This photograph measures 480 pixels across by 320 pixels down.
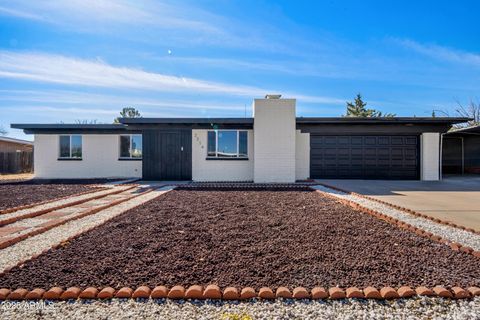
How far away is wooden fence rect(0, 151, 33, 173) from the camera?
→ 17.7 metres

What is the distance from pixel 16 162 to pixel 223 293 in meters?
22.1

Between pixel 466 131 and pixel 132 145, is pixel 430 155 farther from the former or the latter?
pixel 132 145

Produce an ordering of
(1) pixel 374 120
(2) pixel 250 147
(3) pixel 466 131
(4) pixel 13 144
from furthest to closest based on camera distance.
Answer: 1. (4) pixel 13 144
2. (3) pixel 466 131
3. (2) pixel 250 147
4. (1) pixel 374 120

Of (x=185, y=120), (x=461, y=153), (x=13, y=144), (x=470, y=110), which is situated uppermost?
(x=470, y=110)

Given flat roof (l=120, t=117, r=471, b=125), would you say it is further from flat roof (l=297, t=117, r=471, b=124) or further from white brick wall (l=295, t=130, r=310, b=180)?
white brick wall (l=295, t=130, r=310, b=180)

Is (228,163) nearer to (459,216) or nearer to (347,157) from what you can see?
(347,157)

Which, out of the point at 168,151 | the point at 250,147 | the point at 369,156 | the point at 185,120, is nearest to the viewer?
the point at 185,120

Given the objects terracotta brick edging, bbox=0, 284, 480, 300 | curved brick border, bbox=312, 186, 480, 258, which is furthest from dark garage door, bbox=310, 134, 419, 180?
terracotta brick edging, bbox=0, 284, 480, 300

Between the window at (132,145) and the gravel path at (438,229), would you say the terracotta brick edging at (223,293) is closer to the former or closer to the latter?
the gravel path at (438,229)

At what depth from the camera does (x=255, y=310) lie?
207 centimetres

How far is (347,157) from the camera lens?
12.8 meters

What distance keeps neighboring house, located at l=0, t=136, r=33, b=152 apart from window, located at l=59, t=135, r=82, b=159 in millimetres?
10943

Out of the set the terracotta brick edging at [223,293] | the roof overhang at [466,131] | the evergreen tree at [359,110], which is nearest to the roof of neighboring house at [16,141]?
the terracotta brick edging at [223,293]

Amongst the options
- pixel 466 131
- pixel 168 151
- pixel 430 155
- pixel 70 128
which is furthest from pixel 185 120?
pixel 466 131
